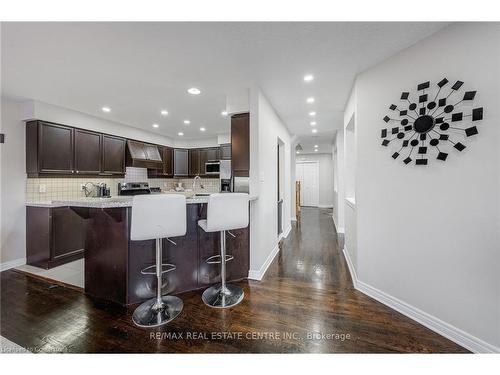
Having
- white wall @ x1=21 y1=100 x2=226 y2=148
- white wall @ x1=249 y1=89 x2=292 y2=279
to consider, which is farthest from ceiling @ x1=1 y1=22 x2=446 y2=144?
white wall @ x1=249 y1=89 x2=292 y2=279

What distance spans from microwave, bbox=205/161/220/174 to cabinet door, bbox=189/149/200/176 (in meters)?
0.41

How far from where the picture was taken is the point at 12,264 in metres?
3.09

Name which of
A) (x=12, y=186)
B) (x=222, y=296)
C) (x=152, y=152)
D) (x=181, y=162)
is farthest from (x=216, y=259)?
(x=181, y=162)

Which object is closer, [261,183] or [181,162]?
[261,183]

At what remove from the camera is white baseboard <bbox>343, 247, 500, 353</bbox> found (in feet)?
4.90

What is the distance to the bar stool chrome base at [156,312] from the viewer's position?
5.96 ft

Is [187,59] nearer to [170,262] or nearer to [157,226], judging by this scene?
[157,226]

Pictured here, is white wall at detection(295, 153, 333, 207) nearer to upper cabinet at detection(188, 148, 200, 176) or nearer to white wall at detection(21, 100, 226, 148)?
white wall at detection(21, 100, 226, 148)

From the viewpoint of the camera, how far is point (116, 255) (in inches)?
82.4

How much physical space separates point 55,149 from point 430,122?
502cm

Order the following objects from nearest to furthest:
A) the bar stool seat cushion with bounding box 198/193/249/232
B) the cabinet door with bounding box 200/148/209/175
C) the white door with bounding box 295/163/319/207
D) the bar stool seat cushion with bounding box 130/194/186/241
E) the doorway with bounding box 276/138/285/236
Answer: the bar stool seat cushion with bounding box 130/194/186/241 < the bar stool seat cushion with bounding box 198/193/249/232 < the doorway with bounding box 276/138/285/236 < the cabinet door with bounding box 200/148/209/175 < the white door with bounding box 295/163/319/207

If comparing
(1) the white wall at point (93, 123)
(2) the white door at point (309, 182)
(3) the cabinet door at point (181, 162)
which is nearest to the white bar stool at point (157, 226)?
(1) the white wall at point (93, 123)

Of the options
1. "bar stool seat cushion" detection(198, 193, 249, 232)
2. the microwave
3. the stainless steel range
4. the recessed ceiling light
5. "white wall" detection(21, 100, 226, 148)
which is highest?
the recessed ceiling light
